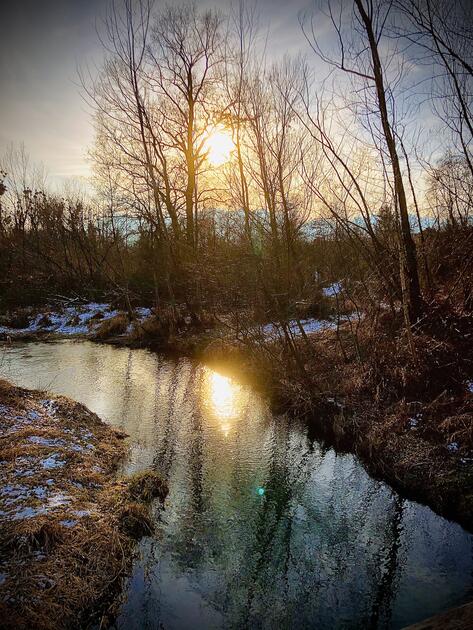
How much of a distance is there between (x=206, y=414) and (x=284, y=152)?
23.8 ft

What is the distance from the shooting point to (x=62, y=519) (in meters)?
4.36

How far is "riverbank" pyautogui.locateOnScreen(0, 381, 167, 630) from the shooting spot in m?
3.46

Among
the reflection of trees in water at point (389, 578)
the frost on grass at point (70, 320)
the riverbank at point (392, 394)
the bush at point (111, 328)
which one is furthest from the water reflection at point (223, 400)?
the frost on grass at point (70, 320)

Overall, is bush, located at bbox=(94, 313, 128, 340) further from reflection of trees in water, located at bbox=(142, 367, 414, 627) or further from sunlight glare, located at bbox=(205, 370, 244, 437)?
reflection of trees in water, located at bbox=(142, 367, 414, 627)

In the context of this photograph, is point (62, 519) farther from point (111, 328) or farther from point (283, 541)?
point (111, 328)

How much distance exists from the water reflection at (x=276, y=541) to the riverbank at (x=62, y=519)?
322 millimetres

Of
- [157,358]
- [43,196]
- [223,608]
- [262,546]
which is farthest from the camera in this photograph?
[43,196]

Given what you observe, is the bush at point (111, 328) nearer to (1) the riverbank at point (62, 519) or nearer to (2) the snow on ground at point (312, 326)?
(2) the snow on ground at point (312, 326)

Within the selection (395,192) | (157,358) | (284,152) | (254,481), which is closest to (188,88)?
(284,152)

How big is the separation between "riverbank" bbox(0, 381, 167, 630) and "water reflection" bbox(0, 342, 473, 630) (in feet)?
1.06

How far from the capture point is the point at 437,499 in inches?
215

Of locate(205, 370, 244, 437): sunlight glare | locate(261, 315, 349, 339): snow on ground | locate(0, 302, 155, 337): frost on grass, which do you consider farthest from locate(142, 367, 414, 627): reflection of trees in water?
locate(0, 302, 155, 337): frost on grass

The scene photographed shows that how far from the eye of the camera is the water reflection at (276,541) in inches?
151

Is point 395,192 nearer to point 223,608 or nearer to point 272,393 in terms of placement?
point 272,393
